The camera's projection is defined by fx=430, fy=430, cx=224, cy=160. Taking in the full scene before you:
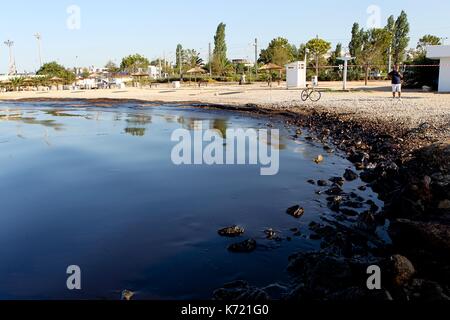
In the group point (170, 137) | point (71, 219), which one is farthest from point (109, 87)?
point (71, 219)

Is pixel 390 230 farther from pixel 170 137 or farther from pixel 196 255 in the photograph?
pixel 170 137

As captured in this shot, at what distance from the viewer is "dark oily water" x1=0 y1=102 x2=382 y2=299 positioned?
23.2 feet

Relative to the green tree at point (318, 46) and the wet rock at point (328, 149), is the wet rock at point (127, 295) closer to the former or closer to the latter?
the wet rock at point (328, 149)

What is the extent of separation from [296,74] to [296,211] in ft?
120

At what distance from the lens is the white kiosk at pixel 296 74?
144 feet

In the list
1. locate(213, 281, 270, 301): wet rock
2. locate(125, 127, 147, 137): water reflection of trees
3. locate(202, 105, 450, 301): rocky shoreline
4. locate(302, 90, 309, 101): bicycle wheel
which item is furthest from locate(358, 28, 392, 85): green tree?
locate(213, 281, 270, 301): wet rock

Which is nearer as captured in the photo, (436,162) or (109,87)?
(436,162)

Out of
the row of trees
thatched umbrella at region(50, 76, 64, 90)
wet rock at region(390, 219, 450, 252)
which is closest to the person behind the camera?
wet rock at region(390, 219, 450, 252)

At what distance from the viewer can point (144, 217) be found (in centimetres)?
991

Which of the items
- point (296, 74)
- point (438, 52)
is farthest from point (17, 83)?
point (438, 52)

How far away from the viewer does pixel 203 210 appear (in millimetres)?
10320

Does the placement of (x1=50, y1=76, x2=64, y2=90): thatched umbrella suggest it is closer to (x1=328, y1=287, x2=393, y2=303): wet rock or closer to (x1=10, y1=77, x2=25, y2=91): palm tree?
(x1=10, y1=77, x2=25, y2=91): palm tree

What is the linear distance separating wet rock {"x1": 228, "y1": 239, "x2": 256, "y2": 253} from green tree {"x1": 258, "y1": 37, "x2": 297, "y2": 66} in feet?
206
